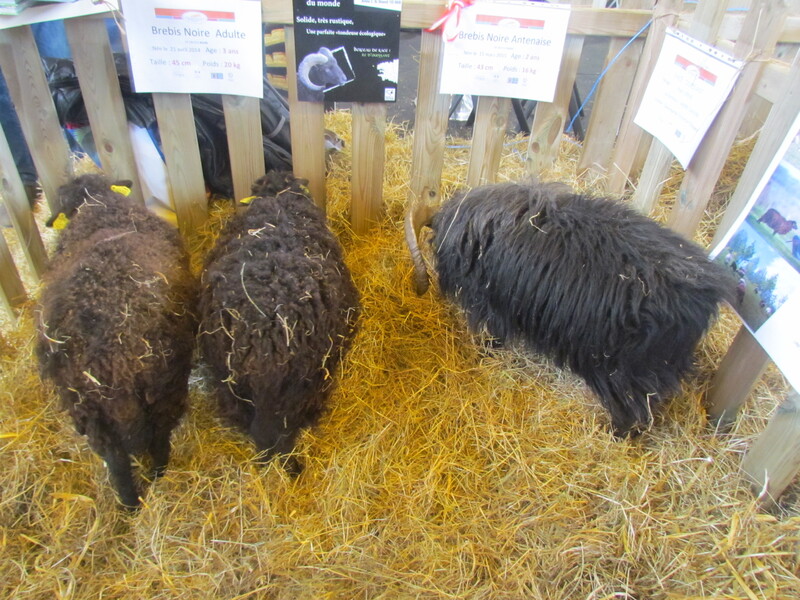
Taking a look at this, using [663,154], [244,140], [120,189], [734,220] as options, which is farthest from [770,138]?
[120,189]

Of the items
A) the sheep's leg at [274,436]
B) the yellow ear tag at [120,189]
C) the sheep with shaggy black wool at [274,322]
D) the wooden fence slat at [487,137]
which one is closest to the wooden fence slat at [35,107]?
the yellow ear tag at [120,189]

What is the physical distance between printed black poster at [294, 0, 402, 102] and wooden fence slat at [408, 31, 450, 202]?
15 cm

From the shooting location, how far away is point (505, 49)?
8.75 feet

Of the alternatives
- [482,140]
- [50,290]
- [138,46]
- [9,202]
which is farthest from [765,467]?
[9,202]

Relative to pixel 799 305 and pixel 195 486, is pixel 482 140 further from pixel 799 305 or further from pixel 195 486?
pixel 195 486

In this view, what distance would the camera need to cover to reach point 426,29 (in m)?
2.58

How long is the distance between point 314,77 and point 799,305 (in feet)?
7.41

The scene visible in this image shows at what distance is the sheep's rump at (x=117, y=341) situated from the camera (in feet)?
5.69

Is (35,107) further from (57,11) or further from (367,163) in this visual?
(367,163)

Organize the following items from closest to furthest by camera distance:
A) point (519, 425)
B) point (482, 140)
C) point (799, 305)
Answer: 1. point (799, 305)
2. point (519, 425)
3. point (482, 140)

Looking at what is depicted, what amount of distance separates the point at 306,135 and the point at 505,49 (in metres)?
1.11

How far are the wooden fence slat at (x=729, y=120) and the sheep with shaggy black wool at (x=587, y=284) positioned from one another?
1.27ft

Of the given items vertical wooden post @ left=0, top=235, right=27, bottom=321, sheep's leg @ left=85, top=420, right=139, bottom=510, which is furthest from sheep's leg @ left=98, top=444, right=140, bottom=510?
vertical wooden post @ left=0, top=235, right=27, bottom=321

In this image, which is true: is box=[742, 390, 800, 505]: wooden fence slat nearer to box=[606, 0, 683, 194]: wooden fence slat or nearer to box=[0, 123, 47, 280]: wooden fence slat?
box=[606, 0, 683, 194]: wooden fence slat
